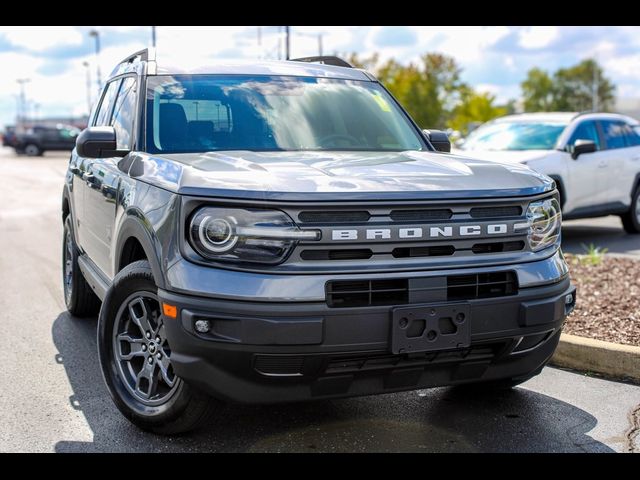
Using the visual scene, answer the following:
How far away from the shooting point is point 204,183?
353cm

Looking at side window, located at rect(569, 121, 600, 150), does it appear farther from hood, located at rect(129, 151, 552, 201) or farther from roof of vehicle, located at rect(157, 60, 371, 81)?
hood, located at rect(129, 151, 552, 201)

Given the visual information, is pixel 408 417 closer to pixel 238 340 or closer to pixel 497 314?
pixel 497 314

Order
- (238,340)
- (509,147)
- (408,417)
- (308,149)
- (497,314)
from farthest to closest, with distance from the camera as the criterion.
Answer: (509,147) < (308,149) < (408,417) < (497,314) < (238,340)

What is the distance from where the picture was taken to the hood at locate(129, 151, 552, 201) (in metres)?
3.48

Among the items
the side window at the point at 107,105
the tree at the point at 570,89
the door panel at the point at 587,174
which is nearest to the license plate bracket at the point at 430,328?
the side window at the point at 107,105

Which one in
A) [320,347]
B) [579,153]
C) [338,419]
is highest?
[579,153]

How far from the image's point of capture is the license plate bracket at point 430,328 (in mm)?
3410

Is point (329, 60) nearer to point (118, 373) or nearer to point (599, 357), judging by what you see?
point (599, 357)

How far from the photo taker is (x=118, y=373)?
4129 millimetres

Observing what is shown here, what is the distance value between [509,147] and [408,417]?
7.63 meters

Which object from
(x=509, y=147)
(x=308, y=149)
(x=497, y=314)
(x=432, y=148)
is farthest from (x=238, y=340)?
(x=509, y=147)

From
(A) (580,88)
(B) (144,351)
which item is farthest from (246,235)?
(A) (580,88)

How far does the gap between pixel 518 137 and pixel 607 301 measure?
531cm

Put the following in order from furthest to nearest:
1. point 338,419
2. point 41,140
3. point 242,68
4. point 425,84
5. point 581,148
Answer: point 425,84 < point 41,140 < point 581,148 < point 242,68 < point 338,419
